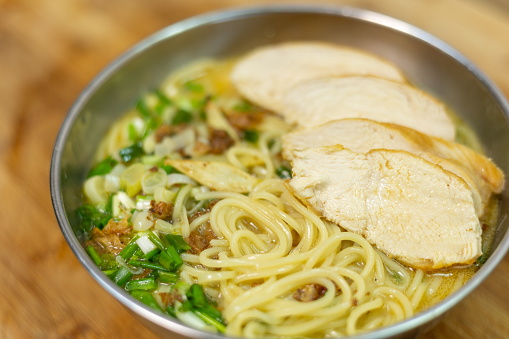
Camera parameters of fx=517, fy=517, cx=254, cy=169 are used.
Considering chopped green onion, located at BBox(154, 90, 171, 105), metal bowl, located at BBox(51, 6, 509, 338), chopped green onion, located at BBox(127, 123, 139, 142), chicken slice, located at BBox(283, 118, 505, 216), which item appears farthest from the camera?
chopped green onion, located at BBox(154, 90, 171, 105)

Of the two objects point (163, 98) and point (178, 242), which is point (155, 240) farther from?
point (163, 98)

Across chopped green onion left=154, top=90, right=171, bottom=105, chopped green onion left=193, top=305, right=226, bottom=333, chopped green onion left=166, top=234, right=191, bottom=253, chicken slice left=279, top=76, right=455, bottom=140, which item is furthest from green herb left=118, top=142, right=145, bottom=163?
chopped green onion left=193, top=305, right=226, bottom=333

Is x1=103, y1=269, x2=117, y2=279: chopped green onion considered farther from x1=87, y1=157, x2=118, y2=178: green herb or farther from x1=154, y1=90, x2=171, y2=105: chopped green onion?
x1=154, y1=90, x2=171, y2=105: chopped green onion

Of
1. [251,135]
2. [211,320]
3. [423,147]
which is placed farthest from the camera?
[251,135]

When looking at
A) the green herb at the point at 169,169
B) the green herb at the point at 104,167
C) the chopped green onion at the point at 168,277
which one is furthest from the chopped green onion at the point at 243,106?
the chopped green onion at the point at 168,277

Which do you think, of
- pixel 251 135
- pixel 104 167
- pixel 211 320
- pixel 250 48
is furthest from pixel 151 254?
pixel 250 48

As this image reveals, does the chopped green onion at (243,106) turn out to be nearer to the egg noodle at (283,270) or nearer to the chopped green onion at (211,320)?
the egg noodle at (283,270)

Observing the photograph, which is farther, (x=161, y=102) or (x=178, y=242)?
(x=161, y=102)

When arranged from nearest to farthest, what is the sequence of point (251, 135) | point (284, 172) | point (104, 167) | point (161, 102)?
point (284, 172), point (104, 167), point (251, 135), point (161, 102)
